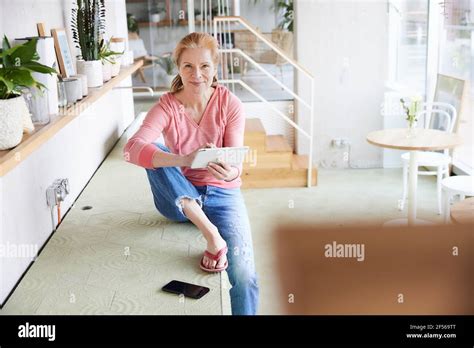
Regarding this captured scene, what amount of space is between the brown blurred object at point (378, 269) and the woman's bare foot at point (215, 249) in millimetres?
627

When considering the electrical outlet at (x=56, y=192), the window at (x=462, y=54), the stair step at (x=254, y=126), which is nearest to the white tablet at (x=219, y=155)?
the electrical outlet at (x=56, y=192)

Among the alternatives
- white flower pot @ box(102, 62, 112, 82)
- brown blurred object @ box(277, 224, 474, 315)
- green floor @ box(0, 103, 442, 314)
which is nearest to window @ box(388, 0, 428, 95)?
green floor @ box(0, 103, 442, 314)

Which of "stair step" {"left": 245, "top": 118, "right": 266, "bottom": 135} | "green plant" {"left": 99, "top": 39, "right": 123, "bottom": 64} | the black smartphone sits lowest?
"stair step" {"left": 245, "top": 118, "right": 266, "bottom": 135}

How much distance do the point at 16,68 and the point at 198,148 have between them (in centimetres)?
54

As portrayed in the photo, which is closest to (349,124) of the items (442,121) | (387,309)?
(442,121)

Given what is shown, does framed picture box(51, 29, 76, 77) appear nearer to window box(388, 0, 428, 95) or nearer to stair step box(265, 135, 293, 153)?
stair step box(265, 135, 293, 153)

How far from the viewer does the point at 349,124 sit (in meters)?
3.95

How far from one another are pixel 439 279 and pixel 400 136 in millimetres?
2230

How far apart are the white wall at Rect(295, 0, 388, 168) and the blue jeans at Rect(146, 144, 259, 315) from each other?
245 cm

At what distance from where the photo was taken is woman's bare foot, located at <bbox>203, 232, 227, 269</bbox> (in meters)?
1.38

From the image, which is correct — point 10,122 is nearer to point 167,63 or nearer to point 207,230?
point 207,230

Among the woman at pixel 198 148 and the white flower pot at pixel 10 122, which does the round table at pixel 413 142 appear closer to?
the woman at pixel 198 148

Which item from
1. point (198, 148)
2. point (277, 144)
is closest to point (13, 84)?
point (198, 148)
